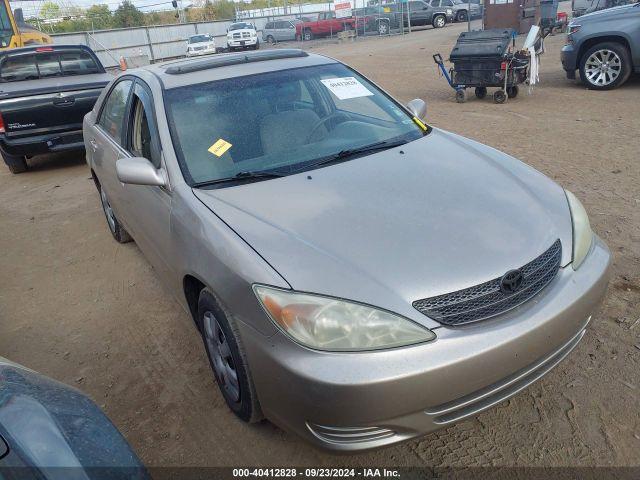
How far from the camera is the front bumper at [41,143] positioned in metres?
6.83

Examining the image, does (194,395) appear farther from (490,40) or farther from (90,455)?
(490,40)

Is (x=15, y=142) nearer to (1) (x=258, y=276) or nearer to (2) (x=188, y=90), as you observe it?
(2) (x=188, y=90)

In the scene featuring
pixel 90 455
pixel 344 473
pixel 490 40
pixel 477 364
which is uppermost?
pixel 490 40

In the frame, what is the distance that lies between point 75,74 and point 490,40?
672 centimetres

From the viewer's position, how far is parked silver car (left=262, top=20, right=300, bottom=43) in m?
35.2

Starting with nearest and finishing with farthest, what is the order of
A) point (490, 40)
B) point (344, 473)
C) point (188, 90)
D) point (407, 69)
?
point (344, 473) < point (188, 90) < point (490, 40) < point (407, 69)

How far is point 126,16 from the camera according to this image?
166 ft

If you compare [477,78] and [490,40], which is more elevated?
[490,40]

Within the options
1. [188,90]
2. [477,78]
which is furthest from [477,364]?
[477,78]

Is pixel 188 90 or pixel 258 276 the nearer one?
pixel 258 276

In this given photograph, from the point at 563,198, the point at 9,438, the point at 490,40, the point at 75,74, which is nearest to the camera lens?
the point at 9,438

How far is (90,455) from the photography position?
145cm

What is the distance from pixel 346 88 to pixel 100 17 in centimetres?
5474

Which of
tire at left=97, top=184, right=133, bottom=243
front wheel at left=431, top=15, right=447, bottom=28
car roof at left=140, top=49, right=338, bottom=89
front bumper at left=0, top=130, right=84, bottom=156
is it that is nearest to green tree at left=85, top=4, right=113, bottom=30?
front wheel at left=431, top=15, right=447, bottom=28
